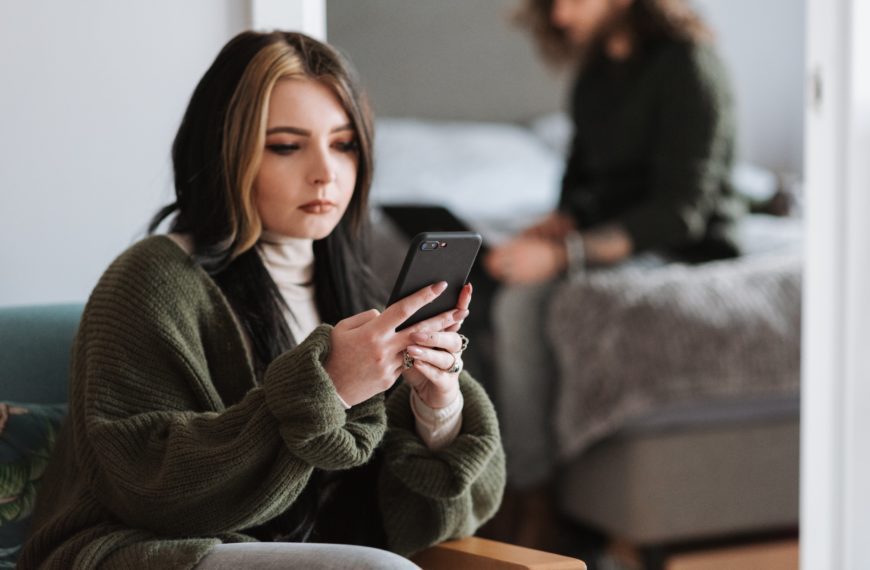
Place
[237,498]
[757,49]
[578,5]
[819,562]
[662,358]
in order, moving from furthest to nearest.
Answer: [757,49]
[578,5]
[662,358]
[819,562]
[237,498]

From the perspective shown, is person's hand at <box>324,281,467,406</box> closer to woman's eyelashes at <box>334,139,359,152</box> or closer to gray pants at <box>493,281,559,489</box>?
woman's eyelashes at <box>334,139,359,152</box>

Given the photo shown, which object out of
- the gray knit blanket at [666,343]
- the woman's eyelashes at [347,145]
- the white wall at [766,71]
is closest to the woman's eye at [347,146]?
the woman's eyelashes at [347,145]

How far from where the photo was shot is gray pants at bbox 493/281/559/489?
8.54ft

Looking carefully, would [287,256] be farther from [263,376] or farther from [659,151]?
[659,151]

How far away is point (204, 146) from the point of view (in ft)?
3.93

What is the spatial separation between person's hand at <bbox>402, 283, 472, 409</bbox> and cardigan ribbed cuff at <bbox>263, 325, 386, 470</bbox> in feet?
0.27

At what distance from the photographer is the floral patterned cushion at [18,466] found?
1.20m

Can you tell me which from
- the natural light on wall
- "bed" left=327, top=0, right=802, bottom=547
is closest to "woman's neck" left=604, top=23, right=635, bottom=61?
"bed" left=327, top=0, right=802, bottom=547

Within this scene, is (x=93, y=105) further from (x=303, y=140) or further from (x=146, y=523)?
(x=146, y=523)

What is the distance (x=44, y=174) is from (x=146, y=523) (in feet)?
1.77

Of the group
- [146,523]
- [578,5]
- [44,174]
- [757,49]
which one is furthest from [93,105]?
[757,49]

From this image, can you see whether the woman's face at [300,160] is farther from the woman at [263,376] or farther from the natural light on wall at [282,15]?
the natural light on wall at [282,15]

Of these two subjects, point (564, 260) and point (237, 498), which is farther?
point (564, 260)

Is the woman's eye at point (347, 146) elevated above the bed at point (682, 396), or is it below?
above
